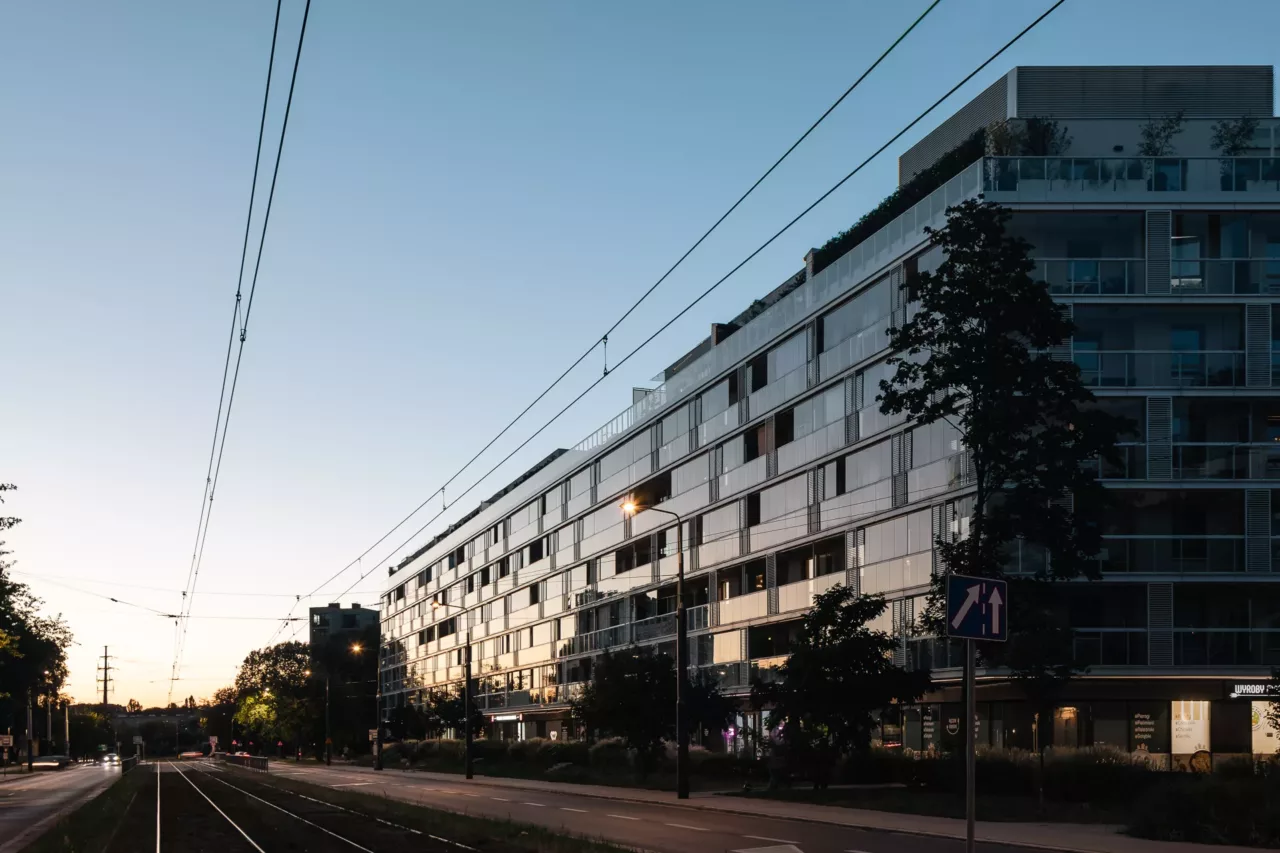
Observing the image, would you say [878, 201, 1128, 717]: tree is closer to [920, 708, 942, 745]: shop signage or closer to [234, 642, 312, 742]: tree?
[920, 708, 942, 745]: shop signage

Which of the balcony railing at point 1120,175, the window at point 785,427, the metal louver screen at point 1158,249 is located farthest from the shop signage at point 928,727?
the balcony railing at point 1120,175

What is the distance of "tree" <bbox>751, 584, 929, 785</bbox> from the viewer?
1512 inches

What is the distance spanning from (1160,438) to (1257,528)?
4002 millimetres

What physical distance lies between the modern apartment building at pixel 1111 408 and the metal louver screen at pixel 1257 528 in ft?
0.21

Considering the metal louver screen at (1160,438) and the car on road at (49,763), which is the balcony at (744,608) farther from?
the car on road at (49,763)

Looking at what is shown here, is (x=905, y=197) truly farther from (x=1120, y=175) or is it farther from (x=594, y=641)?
(x=594, y=641)

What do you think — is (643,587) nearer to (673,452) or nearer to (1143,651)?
(673,452)

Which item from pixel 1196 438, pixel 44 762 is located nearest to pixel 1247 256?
pixel 1196 438

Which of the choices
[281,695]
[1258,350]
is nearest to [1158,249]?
[1258,350]

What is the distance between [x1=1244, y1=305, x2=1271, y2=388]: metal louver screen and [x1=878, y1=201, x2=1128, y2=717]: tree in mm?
13000

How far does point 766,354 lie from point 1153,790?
3485cm

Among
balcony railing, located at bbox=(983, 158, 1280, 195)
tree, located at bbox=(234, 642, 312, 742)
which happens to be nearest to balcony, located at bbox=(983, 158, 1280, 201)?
balcony railing, located at bbox=(983, 158, 1280, 195)

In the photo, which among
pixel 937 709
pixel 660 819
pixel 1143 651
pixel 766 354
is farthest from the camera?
pixel 766 354

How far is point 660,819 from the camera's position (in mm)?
33094
